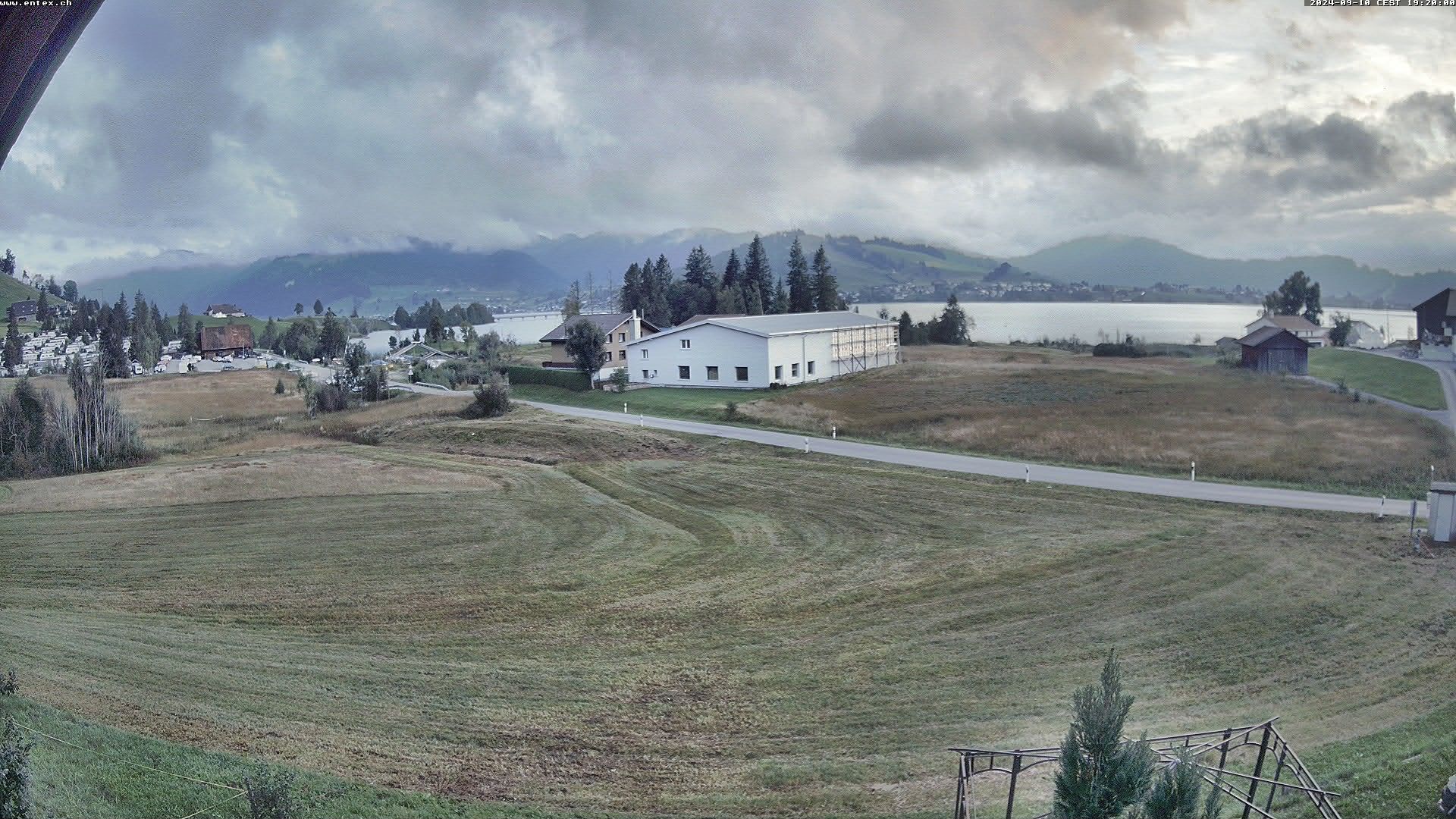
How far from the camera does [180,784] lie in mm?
7996

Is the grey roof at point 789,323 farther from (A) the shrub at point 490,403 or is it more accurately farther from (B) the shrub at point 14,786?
(B) the shrub at point 14,786

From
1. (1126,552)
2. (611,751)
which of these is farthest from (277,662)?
(1126,552)

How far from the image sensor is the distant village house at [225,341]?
60812 mm

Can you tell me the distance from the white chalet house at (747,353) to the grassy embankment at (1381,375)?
896 inches

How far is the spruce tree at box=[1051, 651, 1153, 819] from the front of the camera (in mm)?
5785

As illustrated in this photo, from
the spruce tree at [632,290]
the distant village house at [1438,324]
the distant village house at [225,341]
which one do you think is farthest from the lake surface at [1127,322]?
the spruce tree at [632,290]

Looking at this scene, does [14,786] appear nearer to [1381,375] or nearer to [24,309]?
[1381,375]

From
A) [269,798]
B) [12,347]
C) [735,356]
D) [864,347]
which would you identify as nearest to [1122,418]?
[735,356]

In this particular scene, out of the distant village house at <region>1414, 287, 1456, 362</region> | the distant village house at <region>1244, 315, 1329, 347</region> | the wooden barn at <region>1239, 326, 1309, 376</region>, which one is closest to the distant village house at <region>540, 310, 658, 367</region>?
the wooden barn at <region>1239, 326, 1309, 376</region>

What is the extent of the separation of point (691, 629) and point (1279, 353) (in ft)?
121

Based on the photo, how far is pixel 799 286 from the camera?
74.7m

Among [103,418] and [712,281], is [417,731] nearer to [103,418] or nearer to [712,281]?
[103,418]

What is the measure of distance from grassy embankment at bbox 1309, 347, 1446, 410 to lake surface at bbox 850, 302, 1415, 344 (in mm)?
1997

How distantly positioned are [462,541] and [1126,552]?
1359 centimetres
